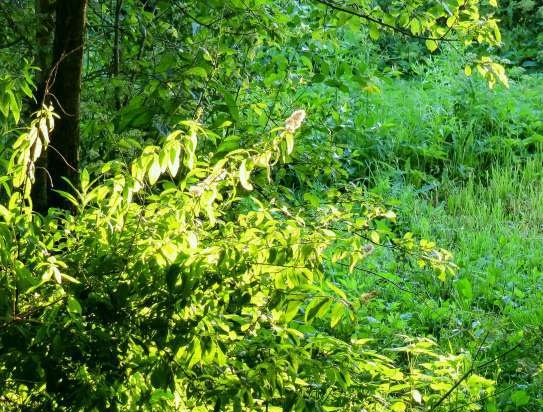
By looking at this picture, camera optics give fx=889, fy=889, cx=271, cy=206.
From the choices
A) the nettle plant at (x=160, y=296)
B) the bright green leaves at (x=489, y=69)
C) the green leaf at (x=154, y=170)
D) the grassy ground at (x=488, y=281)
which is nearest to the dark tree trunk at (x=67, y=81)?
the nettle plant at (x=160, y=296)

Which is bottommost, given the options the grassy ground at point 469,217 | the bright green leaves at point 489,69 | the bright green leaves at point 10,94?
the grassy ground at point 469,217

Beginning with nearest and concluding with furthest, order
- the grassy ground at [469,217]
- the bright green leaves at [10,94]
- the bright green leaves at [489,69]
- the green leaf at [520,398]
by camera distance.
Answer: the bright green leaves at [10,94] < the bright green leaves at [489,69] < the green leaf at [520,398] < the grassy ground at [469,217]

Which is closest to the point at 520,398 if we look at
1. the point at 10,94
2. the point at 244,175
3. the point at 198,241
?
the point at 198,241

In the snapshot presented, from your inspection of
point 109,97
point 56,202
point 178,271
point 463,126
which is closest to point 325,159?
point 109,97

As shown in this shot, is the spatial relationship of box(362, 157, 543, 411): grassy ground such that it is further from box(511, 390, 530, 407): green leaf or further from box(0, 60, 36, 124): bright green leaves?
box(0, 60, 36, 124): bright green leaves

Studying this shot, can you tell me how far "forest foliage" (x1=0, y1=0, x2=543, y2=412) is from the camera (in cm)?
210

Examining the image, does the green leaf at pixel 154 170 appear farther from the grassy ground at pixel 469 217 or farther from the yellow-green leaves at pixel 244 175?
the grassy ground at pixel 469 217

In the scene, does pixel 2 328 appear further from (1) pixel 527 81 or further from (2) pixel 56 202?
(1) pixel 527 81

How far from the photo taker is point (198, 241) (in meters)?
2.21

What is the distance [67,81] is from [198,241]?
96 centimetres

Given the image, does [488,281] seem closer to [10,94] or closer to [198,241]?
[198,241]

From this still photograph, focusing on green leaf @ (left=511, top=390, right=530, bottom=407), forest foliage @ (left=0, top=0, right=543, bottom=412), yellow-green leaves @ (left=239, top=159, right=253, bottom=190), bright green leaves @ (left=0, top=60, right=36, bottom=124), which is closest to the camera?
yellow-green leaves @ (left=239, top=159, right=253, bottom=190)

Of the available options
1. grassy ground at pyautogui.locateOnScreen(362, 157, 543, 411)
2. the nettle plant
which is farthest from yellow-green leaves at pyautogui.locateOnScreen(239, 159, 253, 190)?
grassy ground at pyautogui.locateOnScreen(362, 157, 543, 411)

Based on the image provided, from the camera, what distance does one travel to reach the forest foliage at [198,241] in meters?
2.10
